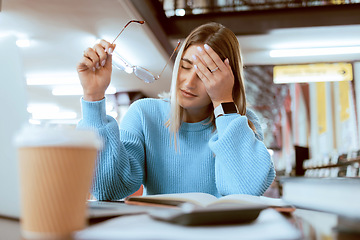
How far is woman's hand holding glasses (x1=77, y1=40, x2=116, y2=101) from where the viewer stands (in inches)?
33.7

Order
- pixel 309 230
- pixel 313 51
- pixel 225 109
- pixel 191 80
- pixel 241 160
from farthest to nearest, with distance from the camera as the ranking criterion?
1. pixel 313 51
2. pixel 191 80
3. pixel 225 109
4. pixel 241 160
5. pixel 309 230

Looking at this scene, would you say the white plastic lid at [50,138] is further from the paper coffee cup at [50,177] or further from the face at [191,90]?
the face at [191,90]

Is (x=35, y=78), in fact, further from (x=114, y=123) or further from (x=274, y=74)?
(x=114, y=123)

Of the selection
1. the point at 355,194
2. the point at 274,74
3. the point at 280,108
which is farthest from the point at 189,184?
the point at 280,108

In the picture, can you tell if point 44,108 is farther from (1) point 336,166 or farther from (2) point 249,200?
(2) point 249,200

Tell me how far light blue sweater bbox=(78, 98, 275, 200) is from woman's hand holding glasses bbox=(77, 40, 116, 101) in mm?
27

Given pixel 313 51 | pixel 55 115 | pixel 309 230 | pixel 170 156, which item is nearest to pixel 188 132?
pixel 170 156

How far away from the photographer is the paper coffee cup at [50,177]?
0.34 metres

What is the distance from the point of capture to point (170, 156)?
1.25 m

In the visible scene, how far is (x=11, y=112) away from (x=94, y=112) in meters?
0.40

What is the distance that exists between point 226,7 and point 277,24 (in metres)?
0.73

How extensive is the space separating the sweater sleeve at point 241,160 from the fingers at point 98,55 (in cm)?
39

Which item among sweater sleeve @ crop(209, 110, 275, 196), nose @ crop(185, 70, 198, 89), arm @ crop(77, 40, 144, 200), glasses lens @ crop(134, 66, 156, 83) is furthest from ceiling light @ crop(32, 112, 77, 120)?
sweater sleeve @ crop(209, 110, 275, 196)

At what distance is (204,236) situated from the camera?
13.3 inches
